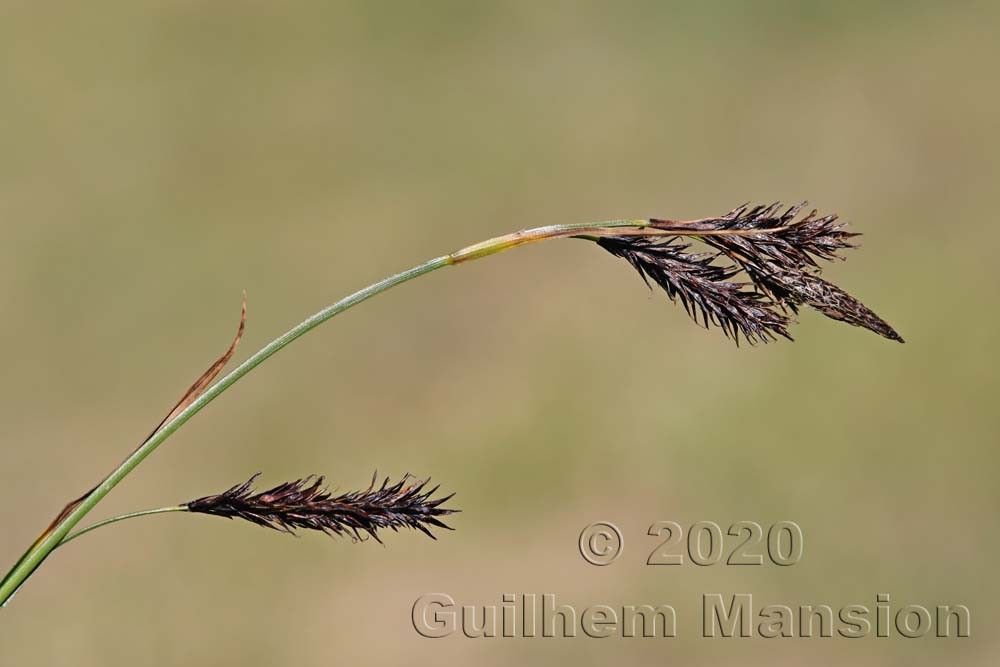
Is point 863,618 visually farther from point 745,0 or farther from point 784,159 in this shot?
point 745,0

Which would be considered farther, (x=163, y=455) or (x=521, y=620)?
(x=163, y=455)

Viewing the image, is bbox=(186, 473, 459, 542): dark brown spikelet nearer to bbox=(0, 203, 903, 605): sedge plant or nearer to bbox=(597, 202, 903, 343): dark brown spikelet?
bbox=(0, 203, 903, 605): sedge plant

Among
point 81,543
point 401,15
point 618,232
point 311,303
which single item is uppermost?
point 401,15

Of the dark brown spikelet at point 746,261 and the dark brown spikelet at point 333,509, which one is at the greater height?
the dark brown spikelet at point 746,261

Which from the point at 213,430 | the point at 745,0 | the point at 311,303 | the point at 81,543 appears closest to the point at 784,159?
the point at 745,0

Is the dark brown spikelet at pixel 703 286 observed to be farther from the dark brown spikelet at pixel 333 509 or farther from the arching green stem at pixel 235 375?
the dark brown spikelet at pixel 333 509

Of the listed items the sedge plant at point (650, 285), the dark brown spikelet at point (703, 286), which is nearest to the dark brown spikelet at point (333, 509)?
the sedge plant at point (650, 285)

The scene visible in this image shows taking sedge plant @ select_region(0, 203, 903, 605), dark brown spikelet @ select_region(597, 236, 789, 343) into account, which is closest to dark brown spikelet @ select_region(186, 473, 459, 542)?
sedge plant @ select_region(0, 203, 903, 605)

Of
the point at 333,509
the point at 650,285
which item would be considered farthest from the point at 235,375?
the point at 650,285
